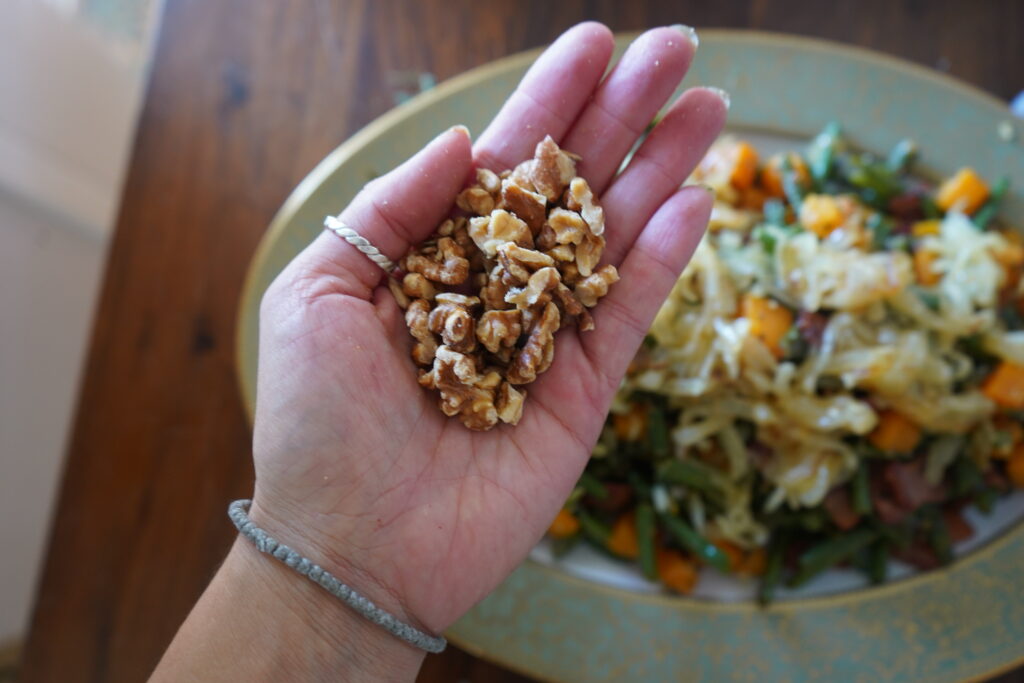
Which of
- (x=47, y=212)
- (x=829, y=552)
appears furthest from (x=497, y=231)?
(x=47, y=212)

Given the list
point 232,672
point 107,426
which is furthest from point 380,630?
point 107,426

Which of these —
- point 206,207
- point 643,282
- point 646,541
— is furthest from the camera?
point 206,207

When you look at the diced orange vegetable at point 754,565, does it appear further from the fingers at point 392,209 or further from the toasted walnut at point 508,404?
the fingers at point 392,209

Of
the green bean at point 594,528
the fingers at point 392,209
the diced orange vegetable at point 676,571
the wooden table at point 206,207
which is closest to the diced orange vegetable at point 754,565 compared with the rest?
the diced orange vegetable at point 676,571

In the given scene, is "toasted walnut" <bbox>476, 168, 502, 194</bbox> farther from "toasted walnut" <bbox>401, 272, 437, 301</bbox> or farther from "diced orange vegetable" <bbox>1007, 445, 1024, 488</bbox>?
"diced orange vegetable" <bbox>1007, 445, 1024, 488</bbox>

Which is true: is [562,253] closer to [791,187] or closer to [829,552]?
[791,187]

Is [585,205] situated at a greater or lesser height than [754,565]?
greater

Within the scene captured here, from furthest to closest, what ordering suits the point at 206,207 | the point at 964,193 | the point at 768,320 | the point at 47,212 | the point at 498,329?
the point at 47,212, the point at 206,207, the point at 964,193, the point at 768,320, the point at 498,329
